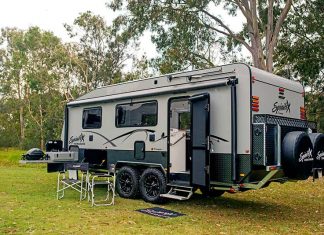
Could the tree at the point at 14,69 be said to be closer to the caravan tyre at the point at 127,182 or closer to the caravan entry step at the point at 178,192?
the caravan tyre at the point at 127,182

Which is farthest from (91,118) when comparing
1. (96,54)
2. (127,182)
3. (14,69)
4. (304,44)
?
(14,69)

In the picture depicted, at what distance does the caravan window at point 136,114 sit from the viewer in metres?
8.92

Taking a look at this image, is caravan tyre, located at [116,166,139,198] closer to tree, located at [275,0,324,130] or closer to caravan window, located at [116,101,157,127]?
caravan window, located at [116,101,157,127]

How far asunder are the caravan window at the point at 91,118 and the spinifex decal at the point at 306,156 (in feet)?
18.3

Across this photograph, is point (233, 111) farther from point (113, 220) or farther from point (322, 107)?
point (322, 107)

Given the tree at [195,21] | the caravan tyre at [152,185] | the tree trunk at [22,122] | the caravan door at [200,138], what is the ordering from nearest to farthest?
the caravan door at [200,138], the caravan tyre at [152,185], the tree at [195,21], the tree trunk at [22,122]

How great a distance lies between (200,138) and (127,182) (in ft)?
9.18

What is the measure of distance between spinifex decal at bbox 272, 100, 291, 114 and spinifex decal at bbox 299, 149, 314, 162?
1.07 m

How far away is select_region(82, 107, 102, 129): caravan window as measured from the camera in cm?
1052

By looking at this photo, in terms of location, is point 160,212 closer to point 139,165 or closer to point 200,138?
point 200,138

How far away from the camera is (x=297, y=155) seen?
21.7ft

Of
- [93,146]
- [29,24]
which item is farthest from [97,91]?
[29,24]

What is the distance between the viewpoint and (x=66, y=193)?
9984mm

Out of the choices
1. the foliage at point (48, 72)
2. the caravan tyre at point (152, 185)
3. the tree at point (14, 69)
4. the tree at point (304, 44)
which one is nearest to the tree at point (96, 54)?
the foliage at point (48, 72)
